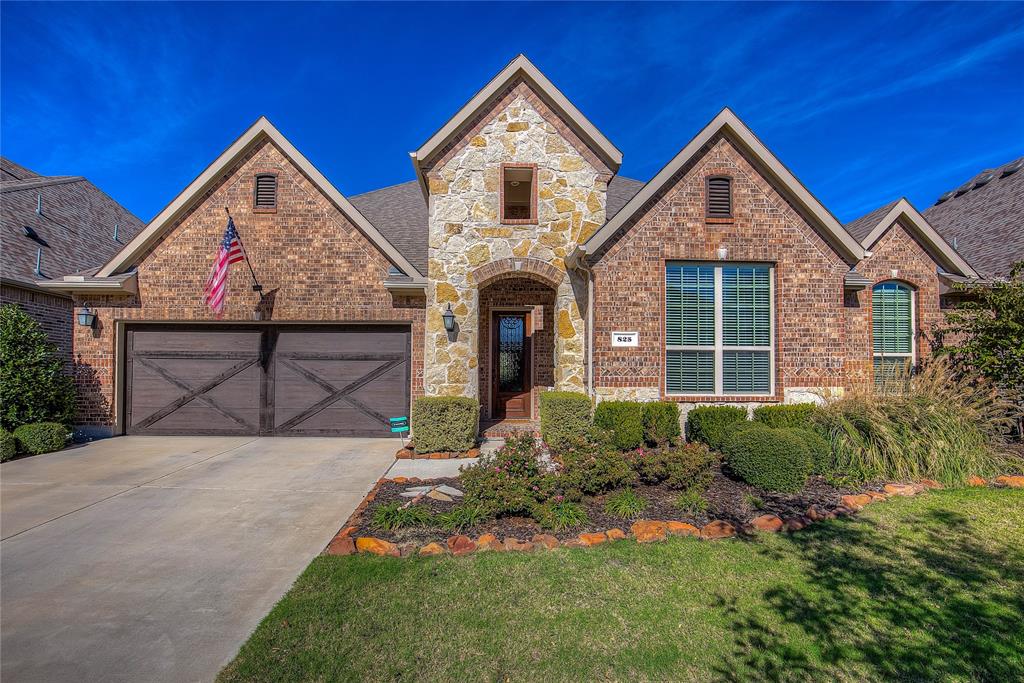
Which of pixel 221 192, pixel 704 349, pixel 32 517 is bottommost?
pixel 32 517

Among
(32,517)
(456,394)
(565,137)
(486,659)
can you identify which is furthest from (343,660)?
(565,137)

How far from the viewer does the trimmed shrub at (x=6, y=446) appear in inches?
313

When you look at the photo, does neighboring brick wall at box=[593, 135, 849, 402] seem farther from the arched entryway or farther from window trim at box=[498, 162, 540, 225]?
the arched entryway

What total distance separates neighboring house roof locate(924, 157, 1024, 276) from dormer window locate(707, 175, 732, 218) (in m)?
8.19

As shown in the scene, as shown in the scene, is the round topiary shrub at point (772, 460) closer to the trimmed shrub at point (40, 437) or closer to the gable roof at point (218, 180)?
the gable roof at point (218, 180)

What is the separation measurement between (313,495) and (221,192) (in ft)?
25.3

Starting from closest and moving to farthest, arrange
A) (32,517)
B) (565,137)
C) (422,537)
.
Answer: (422,537), (32,517), (565,137)

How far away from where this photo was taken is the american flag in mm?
9406

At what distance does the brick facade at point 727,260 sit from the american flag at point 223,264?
751 centimetres

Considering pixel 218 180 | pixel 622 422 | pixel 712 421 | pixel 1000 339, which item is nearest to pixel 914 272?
pixel 1000 339

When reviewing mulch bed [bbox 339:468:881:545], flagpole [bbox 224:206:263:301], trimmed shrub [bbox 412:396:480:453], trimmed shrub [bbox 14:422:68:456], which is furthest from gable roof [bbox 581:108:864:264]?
trimmed shrub [bbox 14:422:68:456]

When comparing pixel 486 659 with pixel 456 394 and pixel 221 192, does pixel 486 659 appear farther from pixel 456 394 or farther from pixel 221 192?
pixel 221 192

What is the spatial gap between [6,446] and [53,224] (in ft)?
28.1

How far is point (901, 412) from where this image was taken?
687cm
